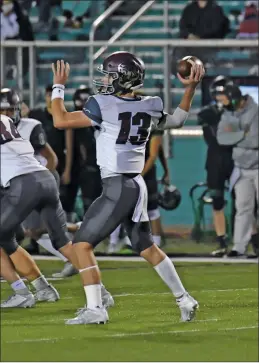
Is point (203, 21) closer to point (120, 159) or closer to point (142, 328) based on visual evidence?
point (142, 328)

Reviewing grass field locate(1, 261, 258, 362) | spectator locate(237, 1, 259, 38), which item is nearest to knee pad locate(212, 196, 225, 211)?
grass field locate(1, 261, 258, 362)

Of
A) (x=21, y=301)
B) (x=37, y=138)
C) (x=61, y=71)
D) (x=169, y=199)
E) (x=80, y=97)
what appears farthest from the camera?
(x=169, y=199)

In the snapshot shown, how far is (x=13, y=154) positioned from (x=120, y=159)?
4.58 feet

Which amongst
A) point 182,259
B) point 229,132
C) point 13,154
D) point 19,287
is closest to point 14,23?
point 229,132

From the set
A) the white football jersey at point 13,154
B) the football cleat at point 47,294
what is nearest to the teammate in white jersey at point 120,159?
the white football jersey at point 13,154

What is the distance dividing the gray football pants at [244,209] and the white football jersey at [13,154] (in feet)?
16.1

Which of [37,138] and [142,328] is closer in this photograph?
[142,328]

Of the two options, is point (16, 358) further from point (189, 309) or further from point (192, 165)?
point (192, 165)

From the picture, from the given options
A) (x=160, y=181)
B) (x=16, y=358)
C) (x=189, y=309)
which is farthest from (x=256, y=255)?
(x=16, y=358)

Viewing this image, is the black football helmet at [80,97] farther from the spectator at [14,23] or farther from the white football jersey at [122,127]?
the white football jersey at [122,127]

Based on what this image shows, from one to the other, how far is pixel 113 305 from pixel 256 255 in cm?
458

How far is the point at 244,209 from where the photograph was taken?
14.7 meters

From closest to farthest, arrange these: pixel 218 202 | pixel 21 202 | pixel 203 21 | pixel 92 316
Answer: pixel 92 316
pixel 21 202
pixel 218 202
pixel 203 21

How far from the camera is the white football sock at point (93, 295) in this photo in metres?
9.09
